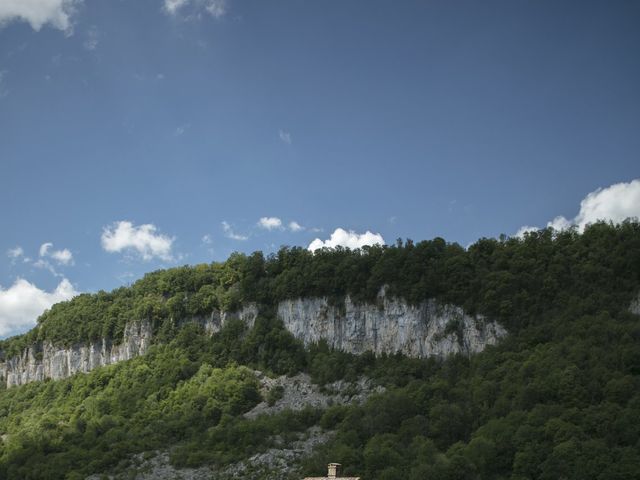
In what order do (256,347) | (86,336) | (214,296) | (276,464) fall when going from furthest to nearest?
(86,336) < (214,296) < (256,347) < (276,464)

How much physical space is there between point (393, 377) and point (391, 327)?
12.2 metres

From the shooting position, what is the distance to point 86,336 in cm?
17075

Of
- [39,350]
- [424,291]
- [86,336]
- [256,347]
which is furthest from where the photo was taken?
[39,350]

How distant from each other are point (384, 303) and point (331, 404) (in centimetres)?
2181

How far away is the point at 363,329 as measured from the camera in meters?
136

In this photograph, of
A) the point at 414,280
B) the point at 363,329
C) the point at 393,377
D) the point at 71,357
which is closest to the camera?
the point at 393,377

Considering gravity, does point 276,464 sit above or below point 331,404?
below

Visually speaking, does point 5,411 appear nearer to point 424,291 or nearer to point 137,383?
point 137,383

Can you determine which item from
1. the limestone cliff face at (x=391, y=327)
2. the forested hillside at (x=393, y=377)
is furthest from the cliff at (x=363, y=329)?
the forested hillside at (x=393, y=377)

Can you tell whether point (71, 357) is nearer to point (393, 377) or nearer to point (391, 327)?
point (391, 327)

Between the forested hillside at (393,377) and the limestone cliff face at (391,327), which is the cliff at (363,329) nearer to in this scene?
the limestone cliff face at (391,327)

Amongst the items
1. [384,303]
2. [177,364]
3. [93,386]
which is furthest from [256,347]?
[93,386]

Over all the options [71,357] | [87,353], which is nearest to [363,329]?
[87,353]

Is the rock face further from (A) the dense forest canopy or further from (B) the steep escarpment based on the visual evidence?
(A) the dense forest canopy
